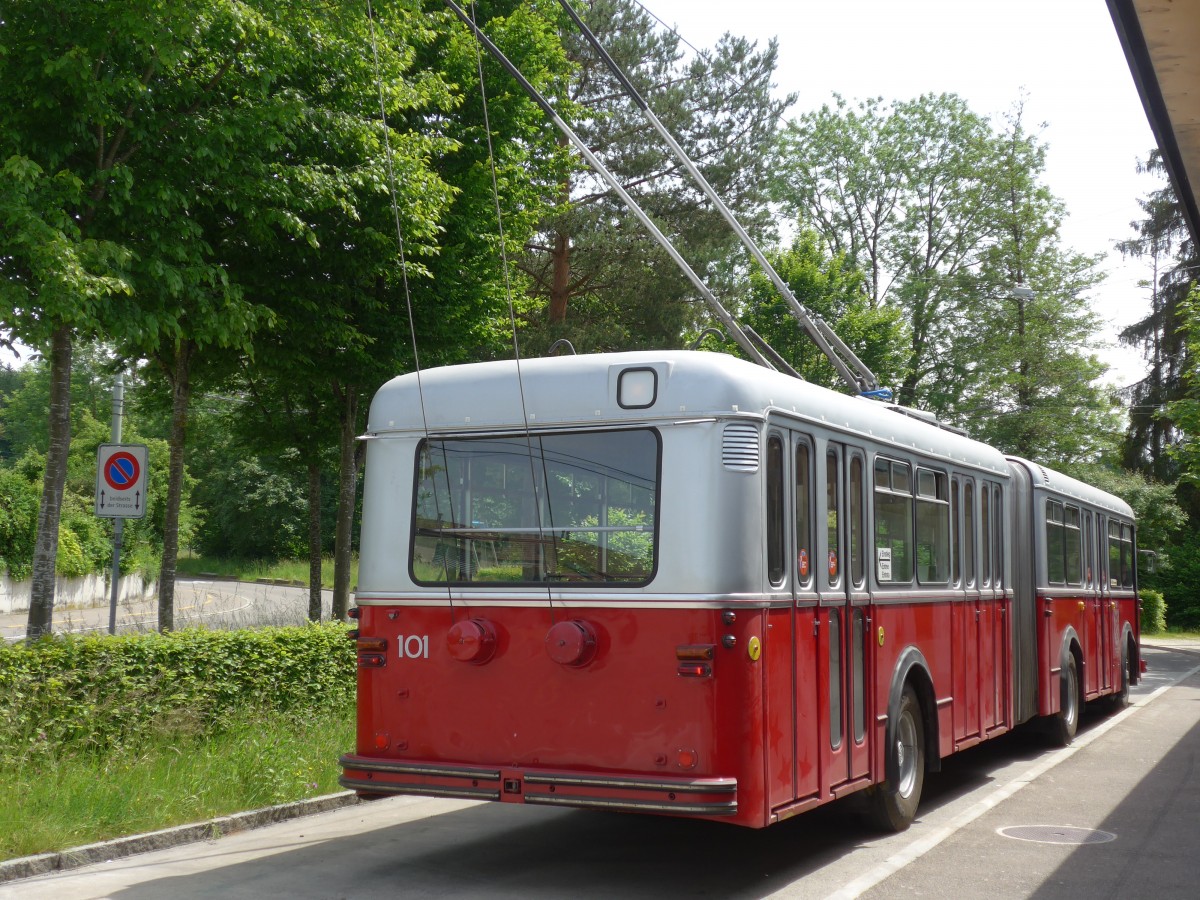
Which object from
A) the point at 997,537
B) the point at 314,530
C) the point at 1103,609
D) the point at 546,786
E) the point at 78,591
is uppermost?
the point at 314,530

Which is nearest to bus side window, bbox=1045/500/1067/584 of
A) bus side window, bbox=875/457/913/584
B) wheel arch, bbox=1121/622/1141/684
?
wheel arch, bbox=1121/622/1141/684

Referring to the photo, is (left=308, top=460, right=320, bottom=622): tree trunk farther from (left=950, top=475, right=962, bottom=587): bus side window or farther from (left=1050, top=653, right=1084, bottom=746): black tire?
(left=950, top=475, right=962, bottom=587): bus side window

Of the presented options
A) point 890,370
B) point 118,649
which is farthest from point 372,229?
point 890,370

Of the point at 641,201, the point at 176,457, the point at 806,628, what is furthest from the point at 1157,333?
the point at 806,628

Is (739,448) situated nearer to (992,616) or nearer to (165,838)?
(165,838)

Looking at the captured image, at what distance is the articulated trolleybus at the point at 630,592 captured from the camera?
24.0ft

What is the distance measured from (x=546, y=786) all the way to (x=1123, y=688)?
13873 millimetres

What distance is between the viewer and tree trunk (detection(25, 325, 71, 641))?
462 inches

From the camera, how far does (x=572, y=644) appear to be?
7.54m

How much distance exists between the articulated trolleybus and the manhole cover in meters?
0.83

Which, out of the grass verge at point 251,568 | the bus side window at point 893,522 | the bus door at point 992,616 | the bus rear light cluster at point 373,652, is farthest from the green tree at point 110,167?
the grass verge at point 251,568

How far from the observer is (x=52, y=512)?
39.5ft

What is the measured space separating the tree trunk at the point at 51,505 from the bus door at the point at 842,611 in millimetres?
6748

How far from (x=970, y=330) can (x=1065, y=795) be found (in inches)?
1513
